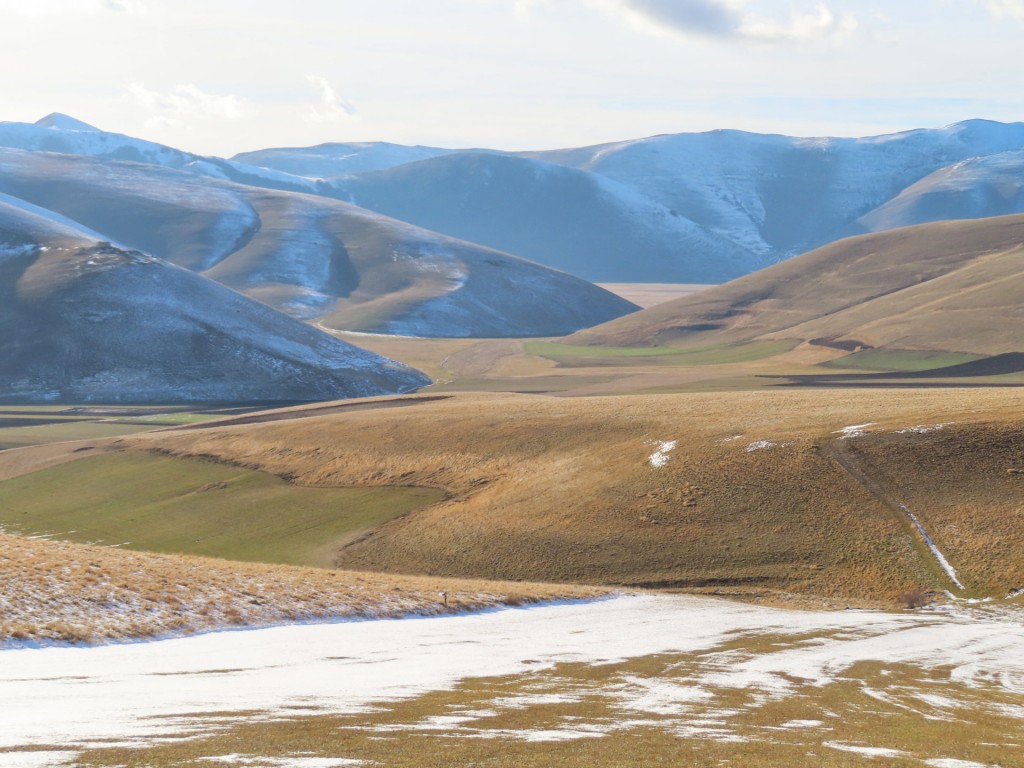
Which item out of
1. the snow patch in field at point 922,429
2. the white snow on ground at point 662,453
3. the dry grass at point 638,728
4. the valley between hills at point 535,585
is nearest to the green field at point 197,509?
the valley between hills at point 535,585

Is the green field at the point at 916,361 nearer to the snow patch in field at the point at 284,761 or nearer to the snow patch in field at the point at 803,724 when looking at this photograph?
the snow patch in field at the point at 803,724

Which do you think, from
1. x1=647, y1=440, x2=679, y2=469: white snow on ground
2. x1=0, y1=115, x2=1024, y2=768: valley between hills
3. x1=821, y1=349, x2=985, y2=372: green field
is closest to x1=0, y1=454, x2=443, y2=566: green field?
x1=0, y1=115, x2=1024, y2=768: valley between hills

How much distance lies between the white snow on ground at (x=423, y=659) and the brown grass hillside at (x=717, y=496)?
7.08 m

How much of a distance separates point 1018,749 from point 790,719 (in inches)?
200

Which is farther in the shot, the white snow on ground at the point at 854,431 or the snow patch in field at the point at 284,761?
the white snow on ground at the point at 854,431

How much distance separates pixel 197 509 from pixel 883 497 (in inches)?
1960

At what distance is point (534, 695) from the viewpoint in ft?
93.2

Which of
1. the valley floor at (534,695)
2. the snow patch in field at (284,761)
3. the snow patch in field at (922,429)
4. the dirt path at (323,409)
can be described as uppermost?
the snow patch in field at (922,429)

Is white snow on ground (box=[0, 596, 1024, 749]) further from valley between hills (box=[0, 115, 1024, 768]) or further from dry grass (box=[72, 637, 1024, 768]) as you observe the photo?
dry grass (box=[72, 637, 1024, 768])

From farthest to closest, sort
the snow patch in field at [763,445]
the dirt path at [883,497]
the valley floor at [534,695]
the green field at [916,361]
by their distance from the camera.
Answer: the green field at [916,361]
the snow patch in field at [763,445]
the dirt path at [883,497]
the valley floor at [534,695]

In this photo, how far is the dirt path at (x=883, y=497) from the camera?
53.8m

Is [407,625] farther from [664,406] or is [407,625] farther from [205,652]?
[664,406]

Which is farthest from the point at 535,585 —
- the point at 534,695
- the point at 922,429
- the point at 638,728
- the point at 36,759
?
the point at 36,759

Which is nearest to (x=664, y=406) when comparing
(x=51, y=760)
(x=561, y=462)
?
(x=561, y=462)
